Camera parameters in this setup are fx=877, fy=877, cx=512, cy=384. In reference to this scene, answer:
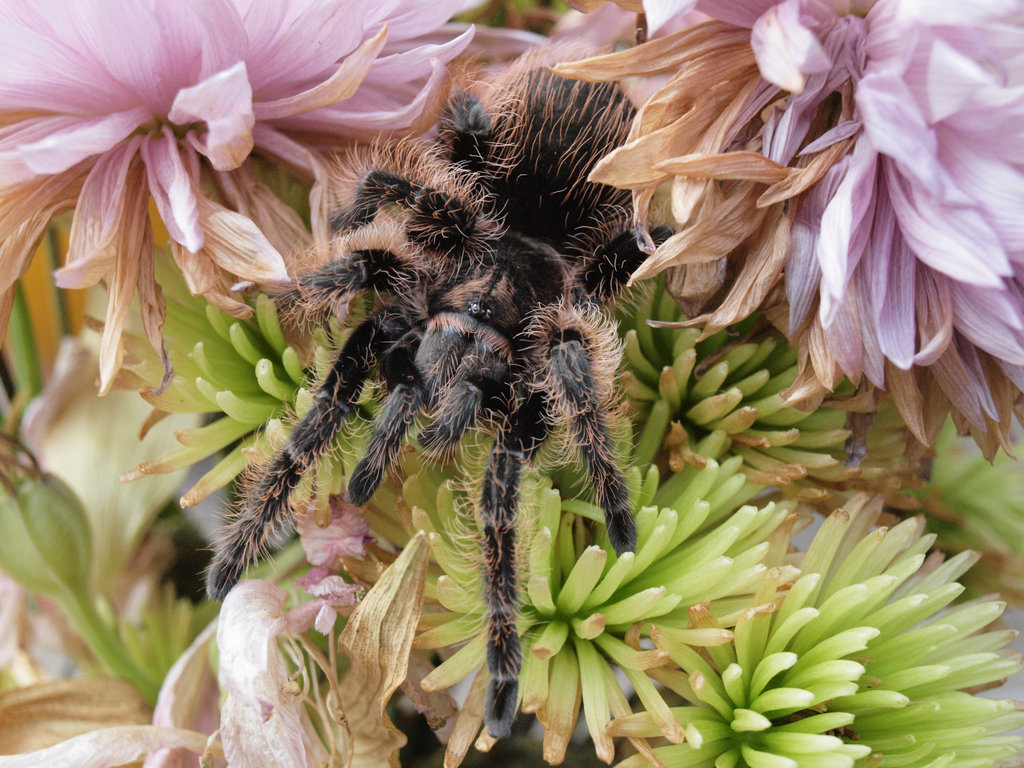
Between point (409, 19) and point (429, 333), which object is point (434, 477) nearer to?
point (429, 333)

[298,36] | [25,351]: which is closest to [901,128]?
[298,36]

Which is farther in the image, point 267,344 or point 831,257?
point 267,344

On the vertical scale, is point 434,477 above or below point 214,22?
below

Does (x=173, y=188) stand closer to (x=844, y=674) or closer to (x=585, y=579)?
(x=585, y=579)

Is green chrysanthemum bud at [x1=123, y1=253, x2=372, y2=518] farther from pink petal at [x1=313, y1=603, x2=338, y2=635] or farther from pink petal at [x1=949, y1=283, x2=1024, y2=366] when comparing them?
pink petal at [x1=949, y1=283, x2=1024, y2=366]

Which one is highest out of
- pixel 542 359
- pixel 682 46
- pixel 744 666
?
pixel 682 46

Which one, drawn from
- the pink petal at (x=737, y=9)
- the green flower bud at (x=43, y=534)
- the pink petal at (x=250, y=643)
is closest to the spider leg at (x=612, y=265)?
the pink petal at (x=737, y=9)

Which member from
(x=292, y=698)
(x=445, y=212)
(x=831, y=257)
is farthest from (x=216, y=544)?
(x=831, y=257)
